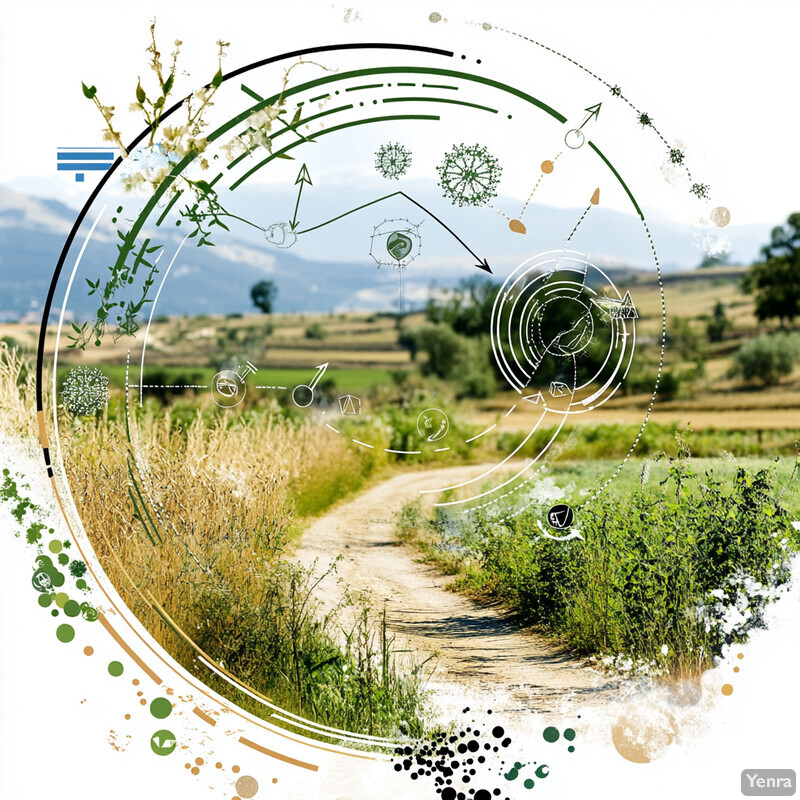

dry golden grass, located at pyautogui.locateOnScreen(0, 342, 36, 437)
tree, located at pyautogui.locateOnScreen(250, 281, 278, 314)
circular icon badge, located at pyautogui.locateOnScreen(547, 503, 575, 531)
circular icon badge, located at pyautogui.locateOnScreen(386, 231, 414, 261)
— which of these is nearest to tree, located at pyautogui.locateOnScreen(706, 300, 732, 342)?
circular icon badge, located at pyautogui.locateOnScreen(547, 503, 575, 531)

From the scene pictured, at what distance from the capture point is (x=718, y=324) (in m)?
8.77

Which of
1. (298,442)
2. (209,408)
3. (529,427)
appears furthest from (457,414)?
(209,408)

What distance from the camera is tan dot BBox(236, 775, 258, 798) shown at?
182 inches

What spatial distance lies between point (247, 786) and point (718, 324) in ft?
22.3

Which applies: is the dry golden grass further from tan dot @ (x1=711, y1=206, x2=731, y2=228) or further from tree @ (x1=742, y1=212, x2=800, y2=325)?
tree @ (x1=742, y1=212, x2=800, y2=325)

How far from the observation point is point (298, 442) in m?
8.53

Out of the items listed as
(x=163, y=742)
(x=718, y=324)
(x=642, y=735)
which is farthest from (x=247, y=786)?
(x=718, y=324)

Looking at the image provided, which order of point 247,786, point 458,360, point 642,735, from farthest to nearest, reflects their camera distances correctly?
point 458,360
point 642,735
point 247,786

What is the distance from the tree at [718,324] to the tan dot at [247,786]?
671cm

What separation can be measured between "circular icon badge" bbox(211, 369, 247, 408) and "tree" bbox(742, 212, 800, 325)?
5.07 metres

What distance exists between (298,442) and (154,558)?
3426 mm

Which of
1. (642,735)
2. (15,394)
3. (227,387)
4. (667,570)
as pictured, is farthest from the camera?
(15,394)

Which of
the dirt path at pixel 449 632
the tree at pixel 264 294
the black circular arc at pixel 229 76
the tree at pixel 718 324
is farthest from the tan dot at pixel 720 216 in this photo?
the tree at pixel 264 294

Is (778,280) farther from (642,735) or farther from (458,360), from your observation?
(642,735)
